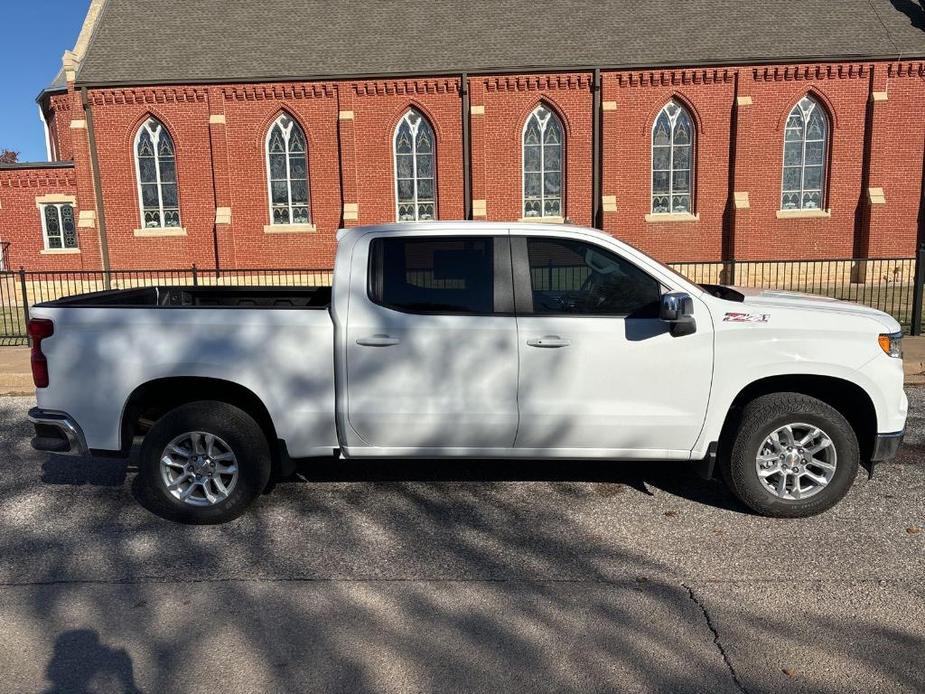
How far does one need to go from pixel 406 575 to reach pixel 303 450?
1.17 metres

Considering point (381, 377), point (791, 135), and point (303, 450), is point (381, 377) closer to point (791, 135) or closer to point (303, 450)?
point (303, 450)

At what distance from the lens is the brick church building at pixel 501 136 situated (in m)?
20.7

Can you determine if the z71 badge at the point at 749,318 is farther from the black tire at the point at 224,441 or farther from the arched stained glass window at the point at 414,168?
the arched stained glass window at the point at 414,168

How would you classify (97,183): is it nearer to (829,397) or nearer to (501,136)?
(501,136)

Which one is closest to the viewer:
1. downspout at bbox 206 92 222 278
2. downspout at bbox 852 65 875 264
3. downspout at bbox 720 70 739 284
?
downspout at bbox 852 65 875 264

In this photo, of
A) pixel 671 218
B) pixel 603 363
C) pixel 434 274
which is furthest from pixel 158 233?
pixel 603 363

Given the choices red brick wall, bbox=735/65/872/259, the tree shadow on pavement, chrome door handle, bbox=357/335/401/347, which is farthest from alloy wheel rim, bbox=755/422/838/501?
red brick wall, bbox=735/65/872/259

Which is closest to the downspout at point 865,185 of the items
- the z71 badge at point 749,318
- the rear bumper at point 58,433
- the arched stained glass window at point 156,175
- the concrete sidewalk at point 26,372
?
the concrete sidewalk at point 26,372

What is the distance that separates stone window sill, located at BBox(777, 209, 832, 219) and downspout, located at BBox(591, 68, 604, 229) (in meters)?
5.50

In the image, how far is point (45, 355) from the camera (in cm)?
436

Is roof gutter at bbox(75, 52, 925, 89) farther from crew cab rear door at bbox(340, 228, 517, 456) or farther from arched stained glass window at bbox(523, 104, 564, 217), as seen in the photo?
crew cab rear door at bbox(340, 228, 517, 456)

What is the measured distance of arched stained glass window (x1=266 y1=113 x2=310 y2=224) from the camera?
859 inches

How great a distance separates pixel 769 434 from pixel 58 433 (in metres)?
4.53

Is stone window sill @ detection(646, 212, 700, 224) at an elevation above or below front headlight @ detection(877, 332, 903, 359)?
above
